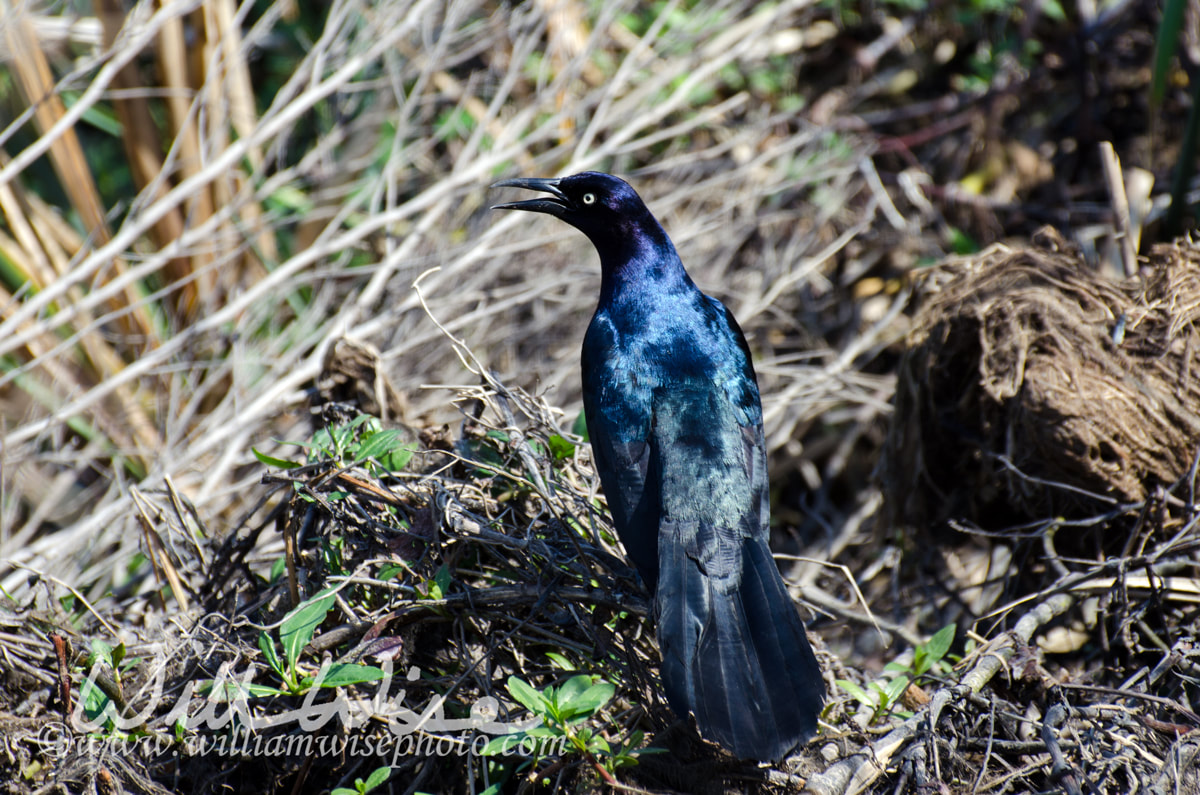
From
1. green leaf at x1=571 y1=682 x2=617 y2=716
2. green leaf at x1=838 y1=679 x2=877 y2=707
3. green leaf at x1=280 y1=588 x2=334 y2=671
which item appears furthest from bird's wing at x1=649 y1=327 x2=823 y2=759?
green leaf at x1=280 y1=588 x2=334 y2=671

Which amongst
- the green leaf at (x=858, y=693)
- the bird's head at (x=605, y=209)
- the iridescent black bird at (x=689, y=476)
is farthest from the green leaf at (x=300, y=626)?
the bird's head at (x=605, y=209)

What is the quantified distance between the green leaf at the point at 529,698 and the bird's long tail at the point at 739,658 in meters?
0.27

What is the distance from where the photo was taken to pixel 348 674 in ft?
6.33

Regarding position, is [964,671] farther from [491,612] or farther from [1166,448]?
[491,612]

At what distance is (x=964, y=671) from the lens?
229 cm

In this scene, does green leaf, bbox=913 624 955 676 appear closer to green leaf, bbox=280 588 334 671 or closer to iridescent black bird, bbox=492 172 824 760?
iridescent black bird, bbox=492 172 824 760

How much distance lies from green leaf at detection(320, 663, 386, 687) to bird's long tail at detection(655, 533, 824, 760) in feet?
2.02

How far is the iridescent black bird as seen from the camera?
1978 millimetres

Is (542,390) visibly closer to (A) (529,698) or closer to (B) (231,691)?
(A) (529,698)

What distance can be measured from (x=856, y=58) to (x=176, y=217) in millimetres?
3796

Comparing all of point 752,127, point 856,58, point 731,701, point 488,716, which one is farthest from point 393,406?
point 856,58

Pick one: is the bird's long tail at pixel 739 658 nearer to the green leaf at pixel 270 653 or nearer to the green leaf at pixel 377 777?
the green leaf at pixel 377 777

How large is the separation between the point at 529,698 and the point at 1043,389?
6.04 feet

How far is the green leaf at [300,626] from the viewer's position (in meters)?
1.99
